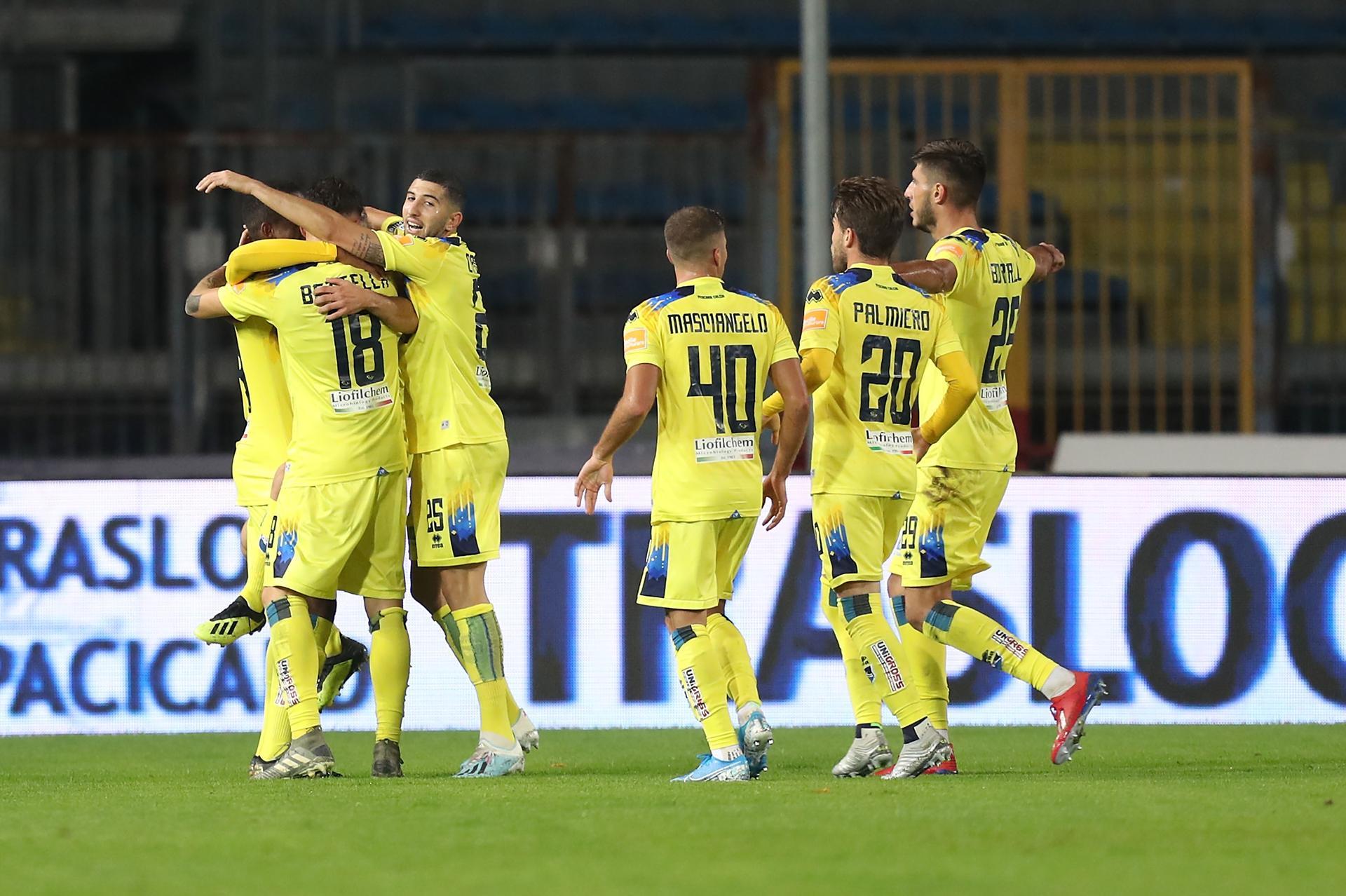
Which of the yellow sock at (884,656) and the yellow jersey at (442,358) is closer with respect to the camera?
the yellow sock at (884,656)

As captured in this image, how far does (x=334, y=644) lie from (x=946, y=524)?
2109 millimetres

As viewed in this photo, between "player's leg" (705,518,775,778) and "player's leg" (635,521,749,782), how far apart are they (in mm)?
66

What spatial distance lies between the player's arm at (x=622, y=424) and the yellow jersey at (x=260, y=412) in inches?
48.1

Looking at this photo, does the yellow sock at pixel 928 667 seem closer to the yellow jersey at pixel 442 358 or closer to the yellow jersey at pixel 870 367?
the yellow jersey at pixel 870 367

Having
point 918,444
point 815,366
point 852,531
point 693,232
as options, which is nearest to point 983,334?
point 918,444

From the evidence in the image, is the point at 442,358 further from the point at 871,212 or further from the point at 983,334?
the point at 983,334

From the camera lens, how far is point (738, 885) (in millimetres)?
3746

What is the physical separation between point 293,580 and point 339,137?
5376mm

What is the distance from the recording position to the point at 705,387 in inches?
225

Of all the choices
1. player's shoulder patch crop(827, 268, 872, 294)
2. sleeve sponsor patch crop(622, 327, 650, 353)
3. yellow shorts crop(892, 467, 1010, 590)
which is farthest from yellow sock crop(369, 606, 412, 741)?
player's shoulder patch crop(827, 268, 872, 294)

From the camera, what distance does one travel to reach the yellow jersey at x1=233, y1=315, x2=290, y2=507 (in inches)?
249

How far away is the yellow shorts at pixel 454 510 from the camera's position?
612 cm

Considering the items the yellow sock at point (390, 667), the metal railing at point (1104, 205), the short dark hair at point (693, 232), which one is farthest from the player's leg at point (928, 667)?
the metal railing at point (1104, 205)

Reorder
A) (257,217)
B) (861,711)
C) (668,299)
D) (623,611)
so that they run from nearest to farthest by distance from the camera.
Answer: (668,299) → (861,711) → (257,217) → (623,611)
